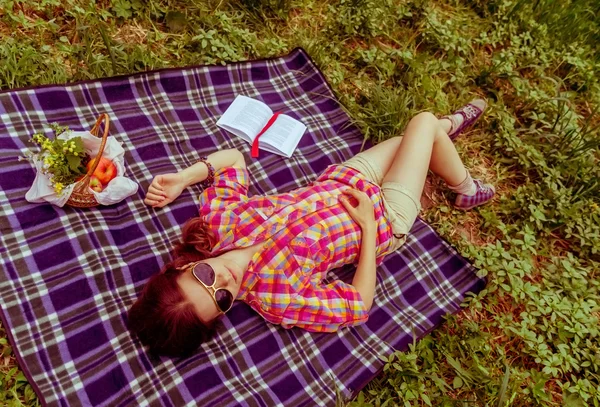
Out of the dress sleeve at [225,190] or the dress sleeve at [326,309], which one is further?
the dress sleeve at [225,190]

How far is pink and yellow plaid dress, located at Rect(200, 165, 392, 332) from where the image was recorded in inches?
109

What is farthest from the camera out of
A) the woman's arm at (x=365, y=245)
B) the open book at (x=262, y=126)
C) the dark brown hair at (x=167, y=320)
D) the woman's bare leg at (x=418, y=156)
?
the open book at (x=262, y=126)

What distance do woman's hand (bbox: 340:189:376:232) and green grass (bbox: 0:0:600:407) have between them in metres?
0.84

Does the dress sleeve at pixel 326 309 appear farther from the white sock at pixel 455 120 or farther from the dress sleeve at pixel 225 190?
the white sock at pixel 455 120

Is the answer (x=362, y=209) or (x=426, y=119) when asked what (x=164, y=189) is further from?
(x=426, y=119)

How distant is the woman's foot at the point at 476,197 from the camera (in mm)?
3730

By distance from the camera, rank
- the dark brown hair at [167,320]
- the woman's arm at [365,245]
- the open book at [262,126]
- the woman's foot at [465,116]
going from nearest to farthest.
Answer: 1. the dark brown hair at [167,320]
2. the woman's arm at [365,245]
3. the open book at [262,126]
4. the woman's foot at [465,116]

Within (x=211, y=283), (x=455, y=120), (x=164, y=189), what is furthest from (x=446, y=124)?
(x=211, y=283)

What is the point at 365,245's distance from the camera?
2982mm

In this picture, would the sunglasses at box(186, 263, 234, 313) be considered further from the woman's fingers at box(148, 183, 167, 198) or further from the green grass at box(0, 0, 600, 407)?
the green grass at box(0, 0, 600, 407)

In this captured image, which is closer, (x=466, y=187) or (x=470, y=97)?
(x=466, y=187)

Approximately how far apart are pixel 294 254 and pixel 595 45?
4.68 metres

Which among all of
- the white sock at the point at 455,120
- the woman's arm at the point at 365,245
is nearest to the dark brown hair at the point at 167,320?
the woman's arm at the point at 365,245

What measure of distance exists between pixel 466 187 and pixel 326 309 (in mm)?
1663
